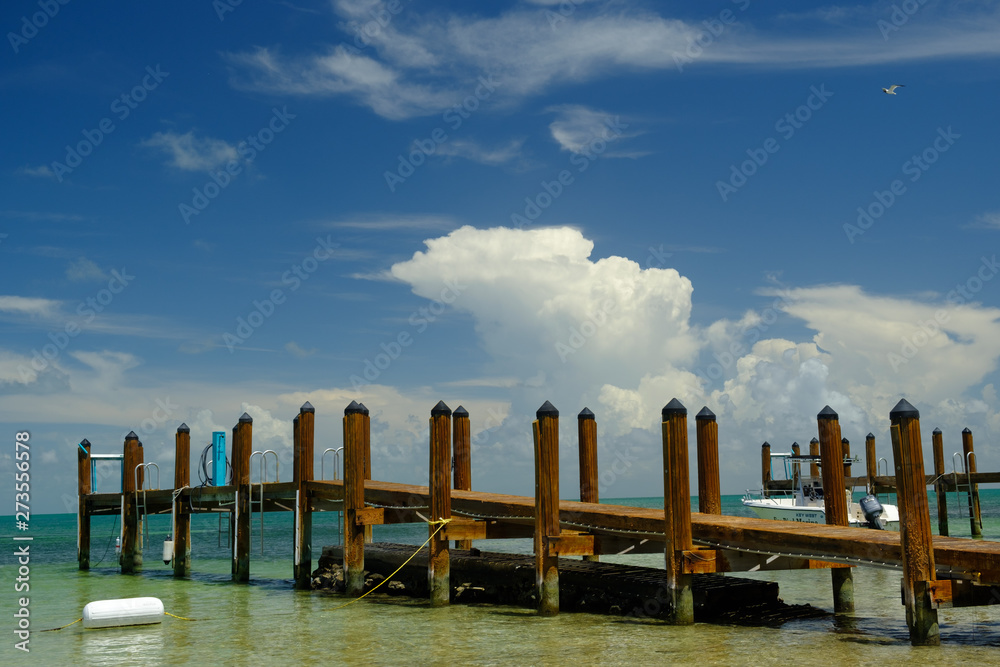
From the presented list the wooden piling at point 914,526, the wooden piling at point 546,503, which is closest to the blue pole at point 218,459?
the wooden piling at point 546,503

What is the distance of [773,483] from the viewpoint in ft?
143

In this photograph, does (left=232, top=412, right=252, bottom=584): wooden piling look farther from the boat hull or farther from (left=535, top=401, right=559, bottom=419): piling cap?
the boat hull

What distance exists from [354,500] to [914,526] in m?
10.8

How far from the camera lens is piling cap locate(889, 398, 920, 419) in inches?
424

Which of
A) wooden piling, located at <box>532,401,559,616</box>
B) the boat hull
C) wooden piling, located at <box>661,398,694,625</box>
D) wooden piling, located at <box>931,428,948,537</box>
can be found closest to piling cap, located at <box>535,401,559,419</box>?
wooden piling, located at <box>532,401,559,616</box>

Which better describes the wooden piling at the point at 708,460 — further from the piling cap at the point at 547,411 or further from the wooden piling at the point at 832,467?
the piling cap at the point at 547,411

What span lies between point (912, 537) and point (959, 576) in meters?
0.75

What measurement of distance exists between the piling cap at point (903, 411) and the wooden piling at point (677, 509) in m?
3.02

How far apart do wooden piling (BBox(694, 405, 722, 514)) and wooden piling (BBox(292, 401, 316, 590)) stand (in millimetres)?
9018

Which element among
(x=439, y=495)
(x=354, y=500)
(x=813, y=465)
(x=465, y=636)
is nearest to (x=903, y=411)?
(x=465, y=636)

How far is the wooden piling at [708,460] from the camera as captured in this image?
48.0 ft

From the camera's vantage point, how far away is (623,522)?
555 inches

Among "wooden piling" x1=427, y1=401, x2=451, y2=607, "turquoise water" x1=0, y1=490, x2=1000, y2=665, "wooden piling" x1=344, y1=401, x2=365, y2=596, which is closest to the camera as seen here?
"turquoise water" x1=0, y1=490, x2=1000, y2=665

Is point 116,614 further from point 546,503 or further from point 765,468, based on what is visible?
point 765,468
